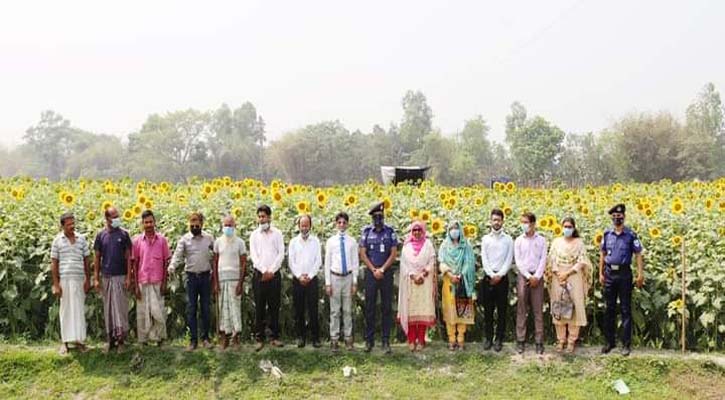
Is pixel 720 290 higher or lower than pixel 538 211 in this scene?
lower

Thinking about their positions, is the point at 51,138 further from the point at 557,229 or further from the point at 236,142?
the point at 557,229

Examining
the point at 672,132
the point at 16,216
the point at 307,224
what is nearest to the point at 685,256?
the point at 307,224

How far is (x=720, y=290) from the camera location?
23.2 feet

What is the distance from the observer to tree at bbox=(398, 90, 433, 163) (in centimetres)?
7475

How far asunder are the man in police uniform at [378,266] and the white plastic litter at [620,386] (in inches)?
88.0

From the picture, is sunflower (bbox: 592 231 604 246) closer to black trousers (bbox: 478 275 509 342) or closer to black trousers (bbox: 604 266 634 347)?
black trousers (bbox: 604 266 634 347)

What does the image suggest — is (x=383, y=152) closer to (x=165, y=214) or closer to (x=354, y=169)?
(x=354, y=169)

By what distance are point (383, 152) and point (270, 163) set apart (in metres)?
12.1

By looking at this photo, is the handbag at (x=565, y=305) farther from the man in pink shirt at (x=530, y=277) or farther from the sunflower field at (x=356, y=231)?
the sunflower field at (x=356, y=231)

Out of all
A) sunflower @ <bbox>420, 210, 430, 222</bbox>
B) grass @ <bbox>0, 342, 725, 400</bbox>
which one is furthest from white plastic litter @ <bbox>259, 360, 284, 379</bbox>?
sunflower @ <bbox>420, 210, 430, 222</bbox>

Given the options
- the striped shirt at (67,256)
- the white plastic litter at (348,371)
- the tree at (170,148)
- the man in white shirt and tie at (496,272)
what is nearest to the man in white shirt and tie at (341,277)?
the white plastic litter at (348,371)

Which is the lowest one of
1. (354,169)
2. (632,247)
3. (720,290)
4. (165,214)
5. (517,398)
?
(517,398)

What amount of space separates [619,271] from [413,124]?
236ft

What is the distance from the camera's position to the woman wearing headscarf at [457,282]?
726 centimetres
